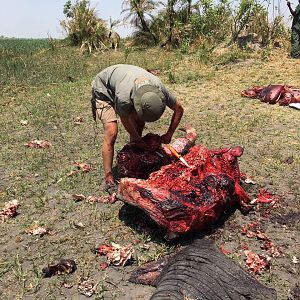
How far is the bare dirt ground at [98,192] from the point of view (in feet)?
10.9

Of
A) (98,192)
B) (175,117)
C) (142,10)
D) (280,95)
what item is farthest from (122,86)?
(142,10)

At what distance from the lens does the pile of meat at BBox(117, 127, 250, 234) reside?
3514mm

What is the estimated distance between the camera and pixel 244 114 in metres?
7.15

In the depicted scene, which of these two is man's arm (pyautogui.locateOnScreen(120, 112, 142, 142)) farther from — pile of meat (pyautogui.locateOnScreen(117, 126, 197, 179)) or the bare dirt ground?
the bare dirt ground

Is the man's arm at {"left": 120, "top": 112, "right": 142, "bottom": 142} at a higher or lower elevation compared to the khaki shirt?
lower

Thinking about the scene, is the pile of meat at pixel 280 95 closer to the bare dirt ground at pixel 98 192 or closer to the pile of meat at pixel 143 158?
the bare dirt ground at pixel 98 192

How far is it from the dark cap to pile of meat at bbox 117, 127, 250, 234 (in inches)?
22.1

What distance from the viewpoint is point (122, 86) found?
4152 millimetres

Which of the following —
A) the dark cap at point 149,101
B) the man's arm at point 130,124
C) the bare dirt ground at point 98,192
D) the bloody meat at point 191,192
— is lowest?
the bare dirt ground at point 98,192

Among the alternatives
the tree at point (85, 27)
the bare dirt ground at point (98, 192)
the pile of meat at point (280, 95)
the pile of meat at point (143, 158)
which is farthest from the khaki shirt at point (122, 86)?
the tree at point (85, 27)

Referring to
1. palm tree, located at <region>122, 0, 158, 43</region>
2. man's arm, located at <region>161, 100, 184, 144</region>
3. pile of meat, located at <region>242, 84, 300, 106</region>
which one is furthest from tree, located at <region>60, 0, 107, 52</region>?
man's arm, located at <region>161, 100, 184, 144</region>

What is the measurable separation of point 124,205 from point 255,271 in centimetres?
150

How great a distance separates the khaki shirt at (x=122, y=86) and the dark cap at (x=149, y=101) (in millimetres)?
131

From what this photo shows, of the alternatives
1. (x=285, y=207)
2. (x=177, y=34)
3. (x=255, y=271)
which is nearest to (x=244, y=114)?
(x=285, y=207)
